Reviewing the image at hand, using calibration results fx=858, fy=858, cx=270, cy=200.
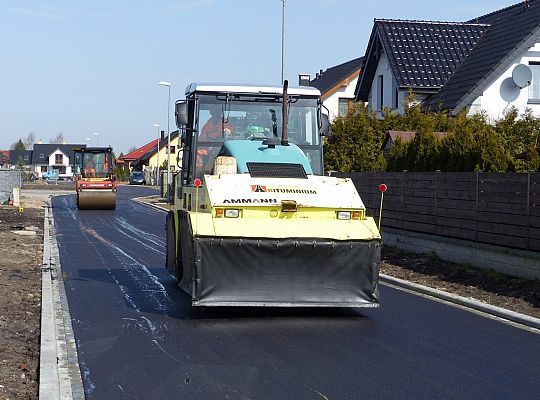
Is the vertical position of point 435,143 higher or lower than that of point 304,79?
lower

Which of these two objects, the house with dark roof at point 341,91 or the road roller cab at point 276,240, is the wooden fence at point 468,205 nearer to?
the road roller cab at point 276,240

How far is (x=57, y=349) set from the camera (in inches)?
347

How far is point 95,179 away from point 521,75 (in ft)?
64.3

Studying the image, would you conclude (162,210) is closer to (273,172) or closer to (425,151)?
(425,151)

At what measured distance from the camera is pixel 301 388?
23.7 ft

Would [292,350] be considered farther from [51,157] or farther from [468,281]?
[51,157]

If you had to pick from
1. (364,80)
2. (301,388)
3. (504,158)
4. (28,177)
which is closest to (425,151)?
(504,158)

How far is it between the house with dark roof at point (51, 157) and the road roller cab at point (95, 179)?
387 feet

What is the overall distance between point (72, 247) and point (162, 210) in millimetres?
18684

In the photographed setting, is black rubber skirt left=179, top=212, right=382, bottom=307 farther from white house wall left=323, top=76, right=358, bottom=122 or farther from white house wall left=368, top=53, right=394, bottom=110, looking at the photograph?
white house wall left=323, top=76, right=358, bottom=122

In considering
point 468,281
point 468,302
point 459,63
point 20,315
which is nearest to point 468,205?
point 468,281

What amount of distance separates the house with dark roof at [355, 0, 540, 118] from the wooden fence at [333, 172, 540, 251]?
11.4 metres

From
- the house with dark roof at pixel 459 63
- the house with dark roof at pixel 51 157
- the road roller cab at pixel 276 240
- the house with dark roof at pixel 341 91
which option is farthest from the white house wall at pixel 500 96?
the house with dark roof at pixel 51 157

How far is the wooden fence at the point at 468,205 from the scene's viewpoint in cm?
1368
